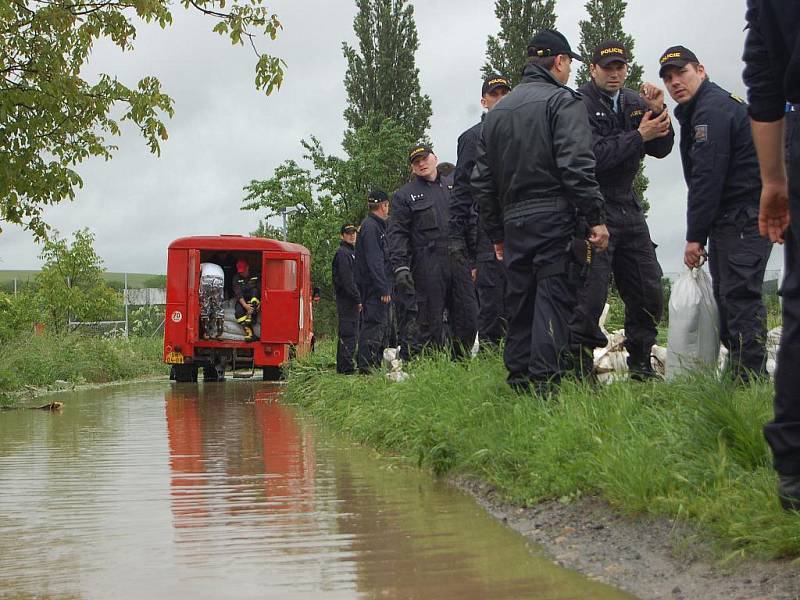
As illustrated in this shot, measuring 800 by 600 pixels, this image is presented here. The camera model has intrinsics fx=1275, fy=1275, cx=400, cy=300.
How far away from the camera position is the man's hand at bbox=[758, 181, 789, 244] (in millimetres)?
4383

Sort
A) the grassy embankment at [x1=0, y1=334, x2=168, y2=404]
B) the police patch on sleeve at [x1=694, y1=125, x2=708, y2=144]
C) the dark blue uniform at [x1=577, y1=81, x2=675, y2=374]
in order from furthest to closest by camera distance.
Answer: the grassy embankment at [x1=0, y1=334, x2=168, y2=404] → the dark blue uniform at [x1=577, y1=81, x2=675, y2=374] → the police patch on sleeve at [x1=694, y1=125, x2=708, y2=144]

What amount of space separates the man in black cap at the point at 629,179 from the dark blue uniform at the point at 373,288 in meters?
5.78

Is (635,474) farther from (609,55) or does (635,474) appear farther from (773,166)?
(609,55)

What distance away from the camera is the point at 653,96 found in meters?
8.28

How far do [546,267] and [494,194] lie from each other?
793 millimetres

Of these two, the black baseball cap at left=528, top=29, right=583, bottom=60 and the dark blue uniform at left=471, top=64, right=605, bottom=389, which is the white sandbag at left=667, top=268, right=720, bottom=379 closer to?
the dark blue uniform at left=471, top=64, right=605, bottom=389

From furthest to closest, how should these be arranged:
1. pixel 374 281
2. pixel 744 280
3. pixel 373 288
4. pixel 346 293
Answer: pixel 346 293 < pixel 373 288 < pixel 374 281 < pixel 744 280

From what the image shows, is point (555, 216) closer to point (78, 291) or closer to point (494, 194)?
point (494, 194)

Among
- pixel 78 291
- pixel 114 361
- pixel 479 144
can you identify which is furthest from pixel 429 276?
pixel 78 291

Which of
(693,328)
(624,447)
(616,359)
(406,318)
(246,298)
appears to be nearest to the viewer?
(624,447)

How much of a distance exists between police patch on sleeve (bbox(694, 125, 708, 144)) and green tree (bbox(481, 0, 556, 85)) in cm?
3650

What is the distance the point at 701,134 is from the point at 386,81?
141ft

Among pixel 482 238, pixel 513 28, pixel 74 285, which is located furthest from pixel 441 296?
pixel 513 28

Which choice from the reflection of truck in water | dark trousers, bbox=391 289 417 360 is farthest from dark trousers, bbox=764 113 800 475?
the reflection of truck in water
